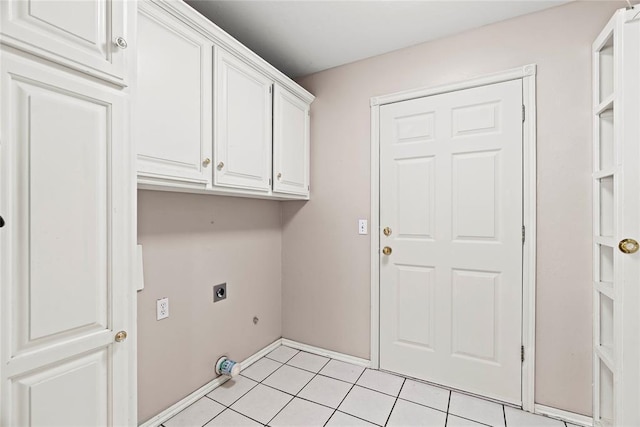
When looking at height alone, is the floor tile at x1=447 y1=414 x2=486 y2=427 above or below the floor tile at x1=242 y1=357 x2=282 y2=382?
above

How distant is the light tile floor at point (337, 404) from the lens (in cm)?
168

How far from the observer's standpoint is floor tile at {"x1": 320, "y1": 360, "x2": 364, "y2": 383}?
2146mm

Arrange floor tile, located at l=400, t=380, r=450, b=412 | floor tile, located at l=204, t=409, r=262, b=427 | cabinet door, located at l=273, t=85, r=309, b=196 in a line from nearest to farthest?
floor tile, located at l=204, t=409, r=262, b=427, floor tile, located at l=400, t=380, r=450, b=412, cabinet door, located at l=273, t=85, r=309, b=196

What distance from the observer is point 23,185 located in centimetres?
75

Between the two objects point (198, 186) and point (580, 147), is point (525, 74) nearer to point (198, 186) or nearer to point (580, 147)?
point (580, 147)

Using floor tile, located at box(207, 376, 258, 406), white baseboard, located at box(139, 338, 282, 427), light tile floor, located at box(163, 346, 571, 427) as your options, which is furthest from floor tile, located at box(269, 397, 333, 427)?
white baseboard, located at box(139, 338, 282, 427)

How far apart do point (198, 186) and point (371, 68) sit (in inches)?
62.6

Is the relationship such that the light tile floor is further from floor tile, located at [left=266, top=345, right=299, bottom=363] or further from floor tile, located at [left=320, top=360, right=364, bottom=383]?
floor tile, located at [left=266, top=345, right=299, bottom=363]

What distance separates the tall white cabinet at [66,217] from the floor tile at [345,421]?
1.11 meters

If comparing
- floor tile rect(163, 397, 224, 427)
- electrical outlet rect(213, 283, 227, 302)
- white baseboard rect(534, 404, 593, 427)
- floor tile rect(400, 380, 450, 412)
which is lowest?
floor tile rect(400, 380, 450, 412)

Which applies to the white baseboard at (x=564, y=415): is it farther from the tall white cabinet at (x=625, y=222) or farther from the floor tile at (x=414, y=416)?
the floor tile at (x=414, y=416)

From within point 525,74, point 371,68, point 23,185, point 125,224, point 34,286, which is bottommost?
point 34,286

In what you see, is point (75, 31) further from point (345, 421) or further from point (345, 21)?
point (345, 421)

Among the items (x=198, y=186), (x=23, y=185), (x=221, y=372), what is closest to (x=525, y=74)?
(x=198, y=186)
